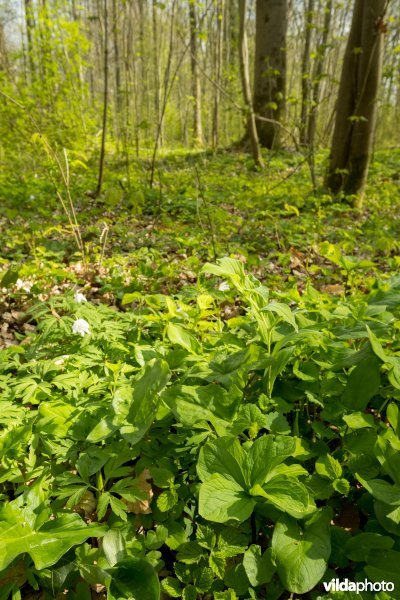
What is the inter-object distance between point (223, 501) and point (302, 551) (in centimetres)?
23

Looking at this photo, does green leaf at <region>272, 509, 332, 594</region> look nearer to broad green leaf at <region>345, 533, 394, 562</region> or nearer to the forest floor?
broad green leaf at <region>345, 533, 394, 562</region>

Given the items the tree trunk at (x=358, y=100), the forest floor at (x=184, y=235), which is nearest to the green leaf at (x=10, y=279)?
the forest floor at (x=184, y=235)

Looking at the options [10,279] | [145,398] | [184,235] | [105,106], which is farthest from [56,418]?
[105,106]

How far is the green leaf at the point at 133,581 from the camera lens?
0.90 meters

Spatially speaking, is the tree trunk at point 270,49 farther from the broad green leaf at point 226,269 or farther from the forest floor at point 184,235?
the broad green leaf at point 226,269

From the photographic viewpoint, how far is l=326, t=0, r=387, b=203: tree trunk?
4.51m

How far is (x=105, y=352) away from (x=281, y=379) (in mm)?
827

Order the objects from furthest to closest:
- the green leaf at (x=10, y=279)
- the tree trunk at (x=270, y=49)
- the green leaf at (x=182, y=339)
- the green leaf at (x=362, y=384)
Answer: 1. the tree trunk at (x=270, y=49)
2. the green leaf at (x=10, y=279)
3. the green leaf at (x=182, y=339)
4. the green leaf at (x=362, y=384)

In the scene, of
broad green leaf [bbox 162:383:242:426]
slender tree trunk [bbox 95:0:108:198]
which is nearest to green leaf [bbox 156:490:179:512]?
broad green leaf [bbox 162:383:242:426]

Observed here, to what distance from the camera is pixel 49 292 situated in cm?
278

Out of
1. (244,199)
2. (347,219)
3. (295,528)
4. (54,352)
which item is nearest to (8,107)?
(244,199)

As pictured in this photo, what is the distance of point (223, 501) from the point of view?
95cm

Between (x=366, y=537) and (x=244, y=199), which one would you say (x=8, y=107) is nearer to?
(x=244, y=199)

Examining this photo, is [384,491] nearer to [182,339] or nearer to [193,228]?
[182,339]
